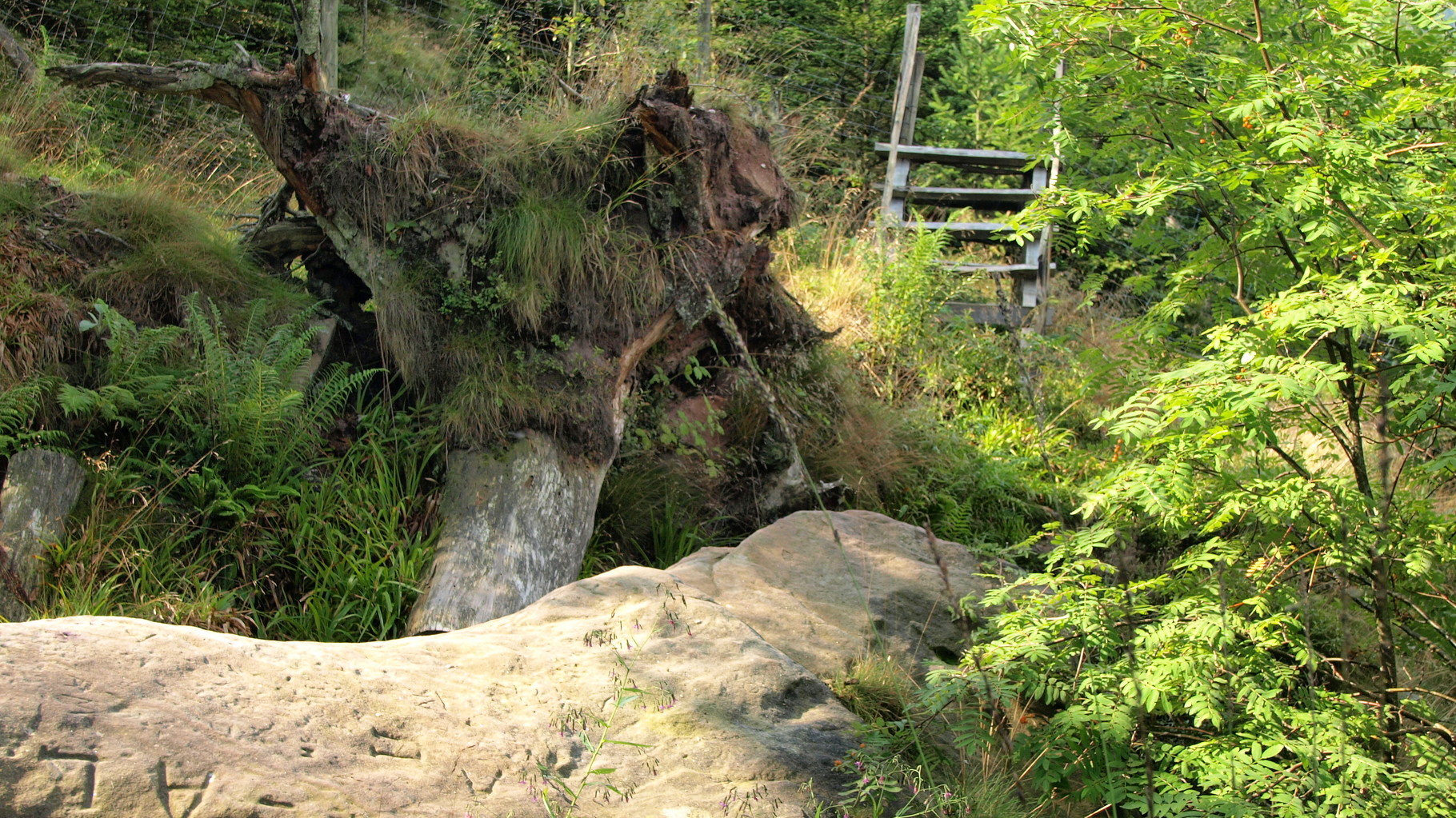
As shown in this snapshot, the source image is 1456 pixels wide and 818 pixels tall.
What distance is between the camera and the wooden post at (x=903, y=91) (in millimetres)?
10180

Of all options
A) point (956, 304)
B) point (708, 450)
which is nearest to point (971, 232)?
point (956, 304)

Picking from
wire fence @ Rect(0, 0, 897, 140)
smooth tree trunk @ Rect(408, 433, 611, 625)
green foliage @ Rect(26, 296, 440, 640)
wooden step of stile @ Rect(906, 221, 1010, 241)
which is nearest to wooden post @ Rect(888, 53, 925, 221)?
wooden step of stile @ Rect(906, 221, 1010, 241)

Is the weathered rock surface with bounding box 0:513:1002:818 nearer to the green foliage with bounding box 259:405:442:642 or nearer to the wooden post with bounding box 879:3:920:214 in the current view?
the green foliage with bounding box 259:405:442:642

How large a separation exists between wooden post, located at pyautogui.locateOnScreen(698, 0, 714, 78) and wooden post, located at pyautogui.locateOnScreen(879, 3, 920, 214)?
7.43 ft

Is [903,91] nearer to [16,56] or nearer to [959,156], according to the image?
[959,156]

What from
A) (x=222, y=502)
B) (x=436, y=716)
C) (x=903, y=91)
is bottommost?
(x=222, y=502)

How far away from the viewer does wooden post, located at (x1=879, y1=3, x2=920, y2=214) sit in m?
10.2

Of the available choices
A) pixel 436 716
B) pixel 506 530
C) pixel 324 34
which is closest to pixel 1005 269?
pixel 324 34

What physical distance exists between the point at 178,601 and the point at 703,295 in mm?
2693

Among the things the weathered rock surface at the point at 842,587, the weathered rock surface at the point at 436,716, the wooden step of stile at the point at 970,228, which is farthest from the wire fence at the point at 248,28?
the weathered rock surface at the point at 436,716

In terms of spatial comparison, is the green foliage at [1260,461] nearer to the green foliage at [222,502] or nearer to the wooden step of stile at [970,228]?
the green foliage at [222,502]

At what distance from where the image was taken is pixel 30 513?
356 cm

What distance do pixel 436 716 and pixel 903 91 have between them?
9.42 m

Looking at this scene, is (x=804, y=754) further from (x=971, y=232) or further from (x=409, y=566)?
(x=971, y=232)
